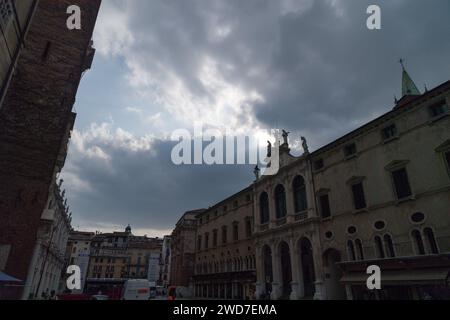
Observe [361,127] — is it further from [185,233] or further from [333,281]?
[185,233]

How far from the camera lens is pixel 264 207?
33406 millimetres

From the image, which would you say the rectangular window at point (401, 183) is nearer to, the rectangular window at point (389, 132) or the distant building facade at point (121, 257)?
the rectangular window at point (389, 132)

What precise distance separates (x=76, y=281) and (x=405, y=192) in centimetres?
5310

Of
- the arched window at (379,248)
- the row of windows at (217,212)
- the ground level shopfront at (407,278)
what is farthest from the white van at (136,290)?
the arched window at (379,248)

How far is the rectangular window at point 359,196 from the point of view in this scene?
72.5ft

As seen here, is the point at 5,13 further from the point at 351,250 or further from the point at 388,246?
the point at 351,250

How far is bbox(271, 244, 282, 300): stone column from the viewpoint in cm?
2752

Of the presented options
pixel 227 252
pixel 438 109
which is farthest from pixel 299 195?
pixel 227 252

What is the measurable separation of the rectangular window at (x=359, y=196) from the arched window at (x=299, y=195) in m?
5.08

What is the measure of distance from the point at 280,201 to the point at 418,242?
14.1 meters
